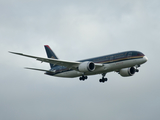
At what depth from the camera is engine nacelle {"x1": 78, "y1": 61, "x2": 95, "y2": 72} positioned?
5981 cm

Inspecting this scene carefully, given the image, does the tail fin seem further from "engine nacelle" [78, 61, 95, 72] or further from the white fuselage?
"engine nacelle" [78, 61, 95, 72]

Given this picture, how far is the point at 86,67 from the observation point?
5981 centimetres

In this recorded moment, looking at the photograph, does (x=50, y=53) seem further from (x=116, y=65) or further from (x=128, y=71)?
(x=116, y=65)

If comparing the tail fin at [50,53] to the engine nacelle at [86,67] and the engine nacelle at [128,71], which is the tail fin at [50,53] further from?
the engine nacelle at [128,71]

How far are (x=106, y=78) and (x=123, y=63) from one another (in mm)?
10472

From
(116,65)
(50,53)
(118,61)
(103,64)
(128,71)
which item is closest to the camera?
(118,61)

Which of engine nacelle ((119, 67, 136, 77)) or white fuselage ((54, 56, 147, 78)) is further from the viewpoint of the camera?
engine nacelle ((119, 67, 136, 77))

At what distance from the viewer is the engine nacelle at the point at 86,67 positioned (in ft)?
196

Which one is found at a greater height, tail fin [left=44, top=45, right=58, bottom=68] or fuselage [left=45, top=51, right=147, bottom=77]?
Result: tail fin [left=44, top=45, right=58, bottom=68]

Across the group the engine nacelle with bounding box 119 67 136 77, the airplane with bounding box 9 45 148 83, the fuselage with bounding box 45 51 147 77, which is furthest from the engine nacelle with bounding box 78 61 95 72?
the engine nacelle with bounding box 119 67 136 77

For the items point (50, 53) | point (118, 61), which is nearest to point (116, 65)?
point (118, 61)

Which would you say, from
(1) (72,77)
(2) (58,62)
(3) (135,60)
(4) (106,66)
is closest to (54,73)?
(1) (72,77)

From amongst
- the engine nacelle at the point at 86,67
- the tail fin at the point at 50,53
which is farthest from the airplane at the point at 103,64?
the tail fin at the point at 50,53

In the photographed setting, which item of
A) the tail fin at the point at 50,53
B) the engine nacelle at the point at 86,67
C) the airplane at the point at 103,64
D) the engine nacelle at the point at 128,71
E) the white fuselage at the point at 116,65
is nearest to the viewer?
the white fuselage at the point at 116,65
